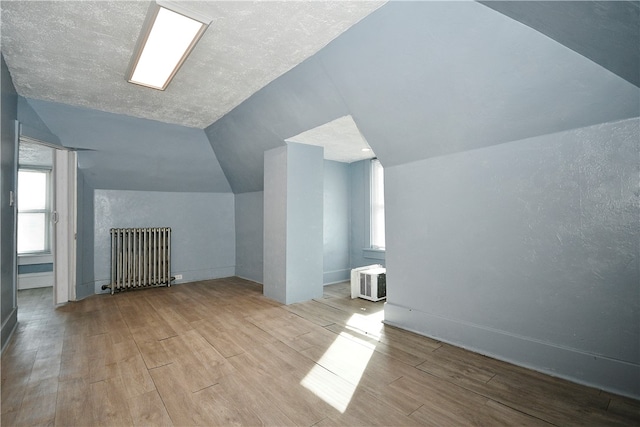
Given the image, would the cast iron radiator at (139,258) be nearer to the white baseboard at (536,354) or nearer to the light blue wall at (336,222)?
the light blue wall at (336,222)

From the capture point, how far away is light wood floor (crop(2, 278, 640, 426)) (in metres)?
1.69

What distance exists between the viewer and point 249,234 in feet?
18.6

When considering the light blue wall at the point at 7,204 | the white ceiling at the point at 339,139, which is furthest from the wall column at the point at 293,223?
the light blue wall at the point at 7,204

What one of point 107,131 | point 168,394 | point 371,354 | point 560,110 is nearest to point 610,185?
point 560,110

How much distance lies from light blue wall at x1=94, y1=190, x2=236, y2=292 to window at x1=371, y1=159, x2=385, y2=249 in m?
2.92

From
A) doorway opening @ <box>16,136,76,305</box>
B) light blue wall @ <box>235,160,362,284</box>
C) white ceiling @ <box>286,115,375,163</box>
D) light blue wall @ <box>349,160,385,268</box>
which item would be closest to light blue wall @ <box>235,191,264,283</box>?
light blue wall @ <box>235,160,362,284</box>

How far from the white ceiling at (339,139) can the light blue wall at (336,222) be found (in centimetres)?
50

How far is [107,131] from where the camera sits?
4207 millimetres

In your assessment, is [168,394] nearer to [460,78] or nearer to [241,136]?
[460,78]

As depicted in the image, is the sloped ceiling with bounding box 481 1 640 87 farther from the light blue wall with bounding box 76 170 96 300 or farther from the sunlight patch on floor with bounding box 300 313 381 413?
the light blue wall with bounding box 76 170 96 300

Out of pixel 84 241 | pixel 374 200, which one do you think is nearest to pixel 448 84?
pixel 374 200

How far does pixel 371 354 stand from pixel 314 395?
75 centimetres

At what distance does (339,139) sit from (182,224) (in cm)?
352

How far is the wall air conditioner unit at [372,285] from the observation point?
4.17 m
